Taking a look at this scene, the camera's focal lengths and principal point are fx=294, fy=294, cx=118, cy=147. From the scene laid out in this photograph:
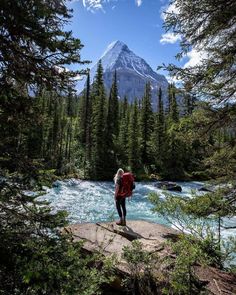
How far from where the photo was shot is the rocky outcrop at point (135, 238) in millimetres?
6078

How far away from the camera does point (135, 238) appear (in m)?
9.20

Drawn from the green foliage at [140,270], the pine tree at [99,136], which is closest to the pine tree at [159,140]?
the pine tree at [99,136]

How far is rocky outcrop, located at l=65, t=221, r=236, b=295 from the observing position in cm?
608

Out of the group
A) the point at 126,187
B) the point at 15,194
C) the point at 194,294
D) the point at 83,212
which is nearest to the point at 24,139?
the point at 15,194

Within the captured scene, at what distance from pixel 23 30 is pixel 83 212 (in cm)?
1475

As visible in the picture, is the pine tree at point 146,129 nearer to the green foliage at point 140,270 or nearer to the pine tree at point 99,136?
the pine tree at point 99,136

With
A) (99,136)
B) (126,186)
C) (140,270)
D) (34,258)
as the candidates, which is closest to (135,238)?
(126,186)

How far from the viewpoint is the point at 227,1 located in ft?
18.7

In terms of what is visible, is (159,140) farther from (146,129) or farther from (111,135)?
(111,135)

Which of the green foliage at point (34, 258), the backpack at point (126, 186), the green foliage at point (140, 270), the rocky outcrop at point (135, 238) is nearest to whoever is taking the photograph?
the green foliage at point (34, 258)

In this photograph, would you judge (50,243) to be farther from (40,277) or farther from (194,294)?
(194,294)

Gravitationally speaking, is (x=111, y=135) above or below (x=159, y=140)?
above

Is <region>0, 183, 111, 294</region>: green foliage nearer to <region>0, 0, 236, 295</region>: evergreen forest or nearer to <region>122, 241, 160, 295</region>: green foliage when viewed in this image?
<region>0, 0, 236, 295</region>: evergreen forest

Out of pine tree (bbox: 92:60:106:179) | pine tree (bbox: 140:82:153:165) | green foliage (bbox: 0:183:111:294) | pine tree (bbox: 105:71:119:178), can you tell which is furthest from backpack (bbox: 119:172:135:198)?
pine tree (bbox: 140:82:153:165)
